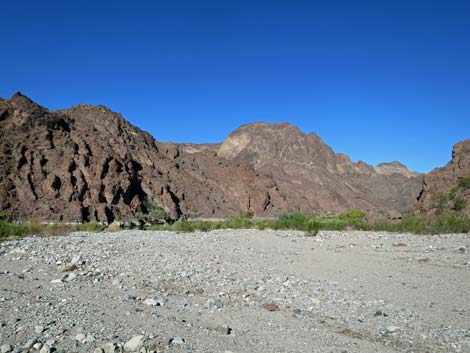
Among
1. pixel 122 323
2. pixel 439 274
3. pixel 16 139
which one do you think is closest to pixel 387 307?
pixel 439 274

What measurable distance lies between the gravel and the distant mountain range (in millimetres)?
20637

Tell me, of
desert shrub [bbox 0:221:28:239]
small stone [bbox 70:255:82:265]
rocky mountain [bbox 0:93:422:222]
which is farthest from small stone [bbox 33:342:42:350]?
rocky mountain [bbox 0:93:422:222]

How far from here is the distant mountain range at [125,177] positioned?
51.7 meters

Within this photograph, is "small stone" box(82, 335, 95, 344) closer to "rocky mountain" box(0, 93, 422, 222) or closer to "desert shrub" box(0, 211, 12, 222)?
"desert shrub" box(0, 211, 12, 222)

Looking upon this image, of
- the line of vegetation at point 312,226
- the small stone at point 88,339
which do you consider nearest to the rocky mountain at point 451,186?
the line of vegetation at point 312,226

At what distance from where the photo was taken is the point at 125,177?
207ft

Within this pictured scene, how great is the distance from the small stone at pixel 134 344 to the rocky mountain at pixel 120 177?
4831 cm

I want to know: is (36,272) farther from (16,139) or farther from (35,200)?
(16,139)

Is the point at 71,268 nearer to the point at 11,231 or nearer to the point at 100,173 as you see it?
the point at 11,231

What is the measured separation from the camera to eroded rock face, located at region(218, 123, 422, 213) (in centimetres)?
10865

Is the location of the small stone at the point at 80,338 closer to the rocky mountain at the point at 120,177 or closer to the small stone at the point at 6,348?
the small stone at the point at 6,348

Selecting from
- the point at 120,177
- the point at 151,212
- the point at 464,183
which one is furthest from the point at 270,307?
the point at 151,212

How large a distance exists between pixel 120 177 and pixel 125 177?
34.0 inches

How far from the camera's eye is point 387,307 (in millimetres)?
7180
